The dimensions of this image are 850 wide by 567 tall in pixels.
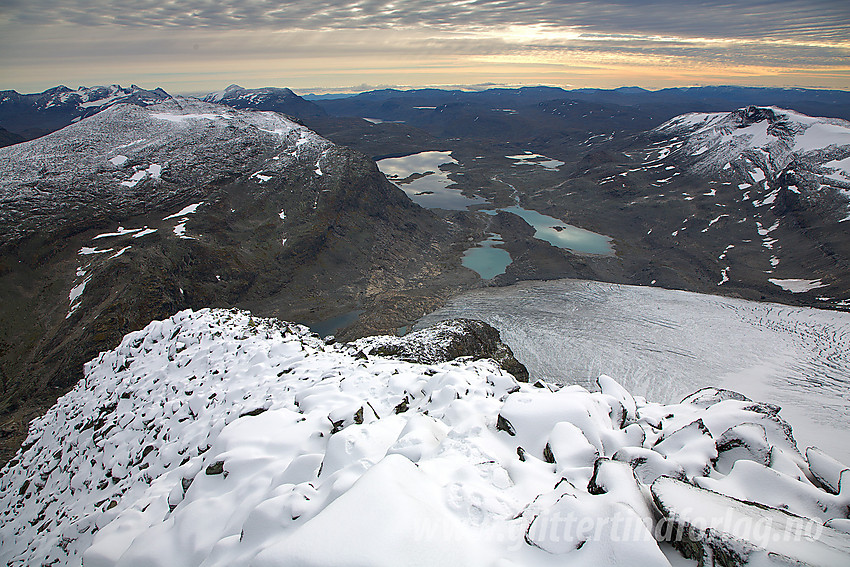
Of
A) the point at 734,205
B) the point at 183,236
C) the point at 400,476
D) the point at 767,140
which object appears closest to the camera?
the point at 400,476

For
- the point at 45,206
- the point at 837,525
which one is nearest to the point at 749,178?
the point at 837,525

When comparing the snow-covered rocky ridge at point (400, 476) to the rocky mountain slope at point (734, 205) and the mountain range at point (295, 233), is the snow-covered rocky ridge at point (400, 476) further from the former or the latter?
the rocky mountain slope at point (734, 205)

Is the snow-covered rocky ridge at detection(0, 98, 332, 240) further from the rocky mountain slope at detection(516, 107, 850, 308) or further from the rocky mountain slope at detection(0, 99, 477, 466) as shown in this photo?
the rocky mountain slope at detection(516, 107, 850, 308)

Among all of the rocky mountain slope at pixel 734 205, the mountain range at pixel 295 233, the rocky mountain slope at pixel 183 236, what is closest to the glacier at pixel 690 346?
the mountain range at pixel 295 233

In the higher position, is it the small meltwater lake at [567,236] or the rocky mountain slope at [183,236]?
the rocky mountain slope at [183,236]

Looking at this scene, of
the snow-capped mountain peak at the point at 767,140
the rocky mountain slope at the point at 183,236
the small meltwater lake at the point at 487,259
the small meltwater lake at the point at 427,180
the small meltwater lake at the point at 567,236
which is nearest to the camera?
the rocky mountain slope at the point at 183,236

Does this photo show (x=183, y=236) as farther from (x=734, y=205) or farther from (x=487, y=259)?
(x=734, y=205)

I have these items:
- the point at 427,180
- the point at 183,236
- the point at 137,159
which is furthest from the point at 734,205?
the point at 137,159

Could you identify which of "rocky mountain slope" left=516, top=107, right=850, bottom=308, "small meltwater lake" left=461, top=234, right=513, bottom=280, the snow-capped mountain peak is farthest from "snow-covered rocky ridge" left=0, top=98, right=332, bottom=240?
the snow-capped mountain peak
